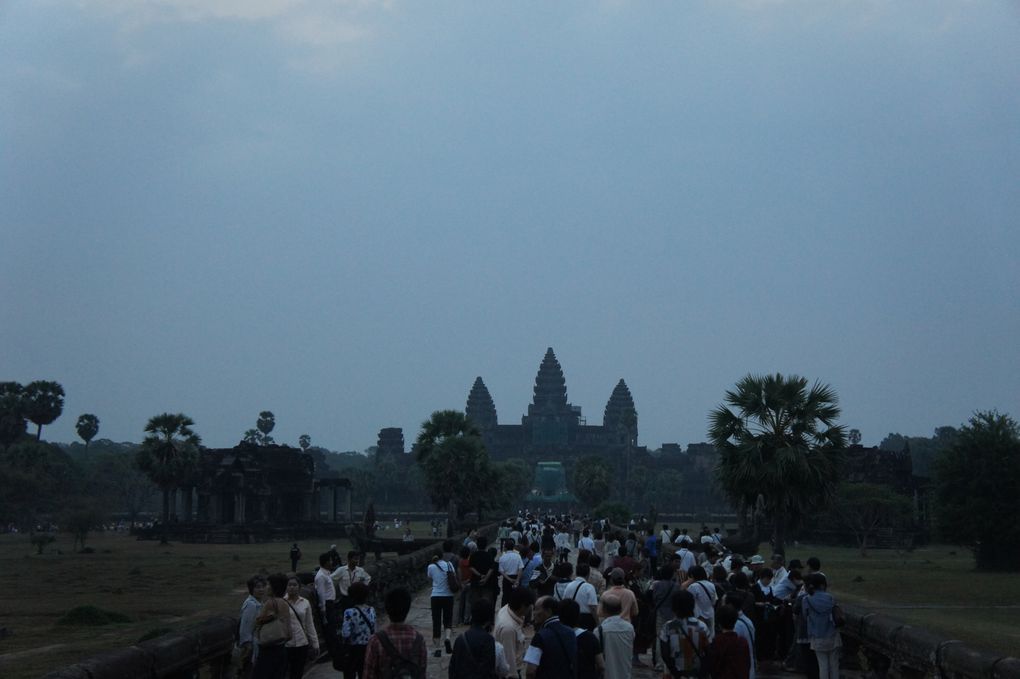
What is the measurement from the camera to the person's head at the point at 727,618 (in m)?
8.90

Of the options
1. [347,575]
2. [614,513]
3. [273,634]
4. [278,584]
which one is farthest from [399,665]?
[614,513]

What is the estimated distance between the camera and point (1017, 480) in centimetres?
4419

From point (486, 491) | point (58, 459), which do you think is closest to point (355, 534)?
point (486, 491)

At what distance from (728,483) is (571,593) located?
17035 mm

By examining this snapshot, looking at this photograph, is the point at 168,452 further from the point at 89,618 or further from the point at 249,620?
the point at 249,620

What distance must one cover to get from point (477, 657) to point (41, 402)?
11030 centimetres

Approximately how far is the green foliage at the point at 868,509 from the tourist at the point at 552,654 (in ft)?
193

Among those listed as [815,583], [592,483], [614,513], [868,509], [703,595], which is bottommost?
[703,595]

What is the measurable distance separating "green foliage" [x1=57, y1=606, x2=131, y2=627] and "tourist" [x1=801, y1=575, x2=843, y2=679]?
1914 cm

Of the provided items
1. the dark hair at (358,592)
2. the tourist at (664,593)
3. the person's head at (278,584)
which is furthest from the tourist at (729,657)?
the tourist at (664,593)

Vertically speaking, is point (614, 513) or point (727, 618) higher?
point (614, 513)

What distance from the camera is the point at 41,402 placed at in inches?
4299

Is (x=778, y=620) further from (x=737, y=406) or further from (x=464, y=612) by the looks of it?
(x=737, y=406)

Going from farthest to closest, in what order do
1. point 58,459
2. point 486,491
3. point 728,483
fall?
point 58,459, point 486,491, point 728,483
